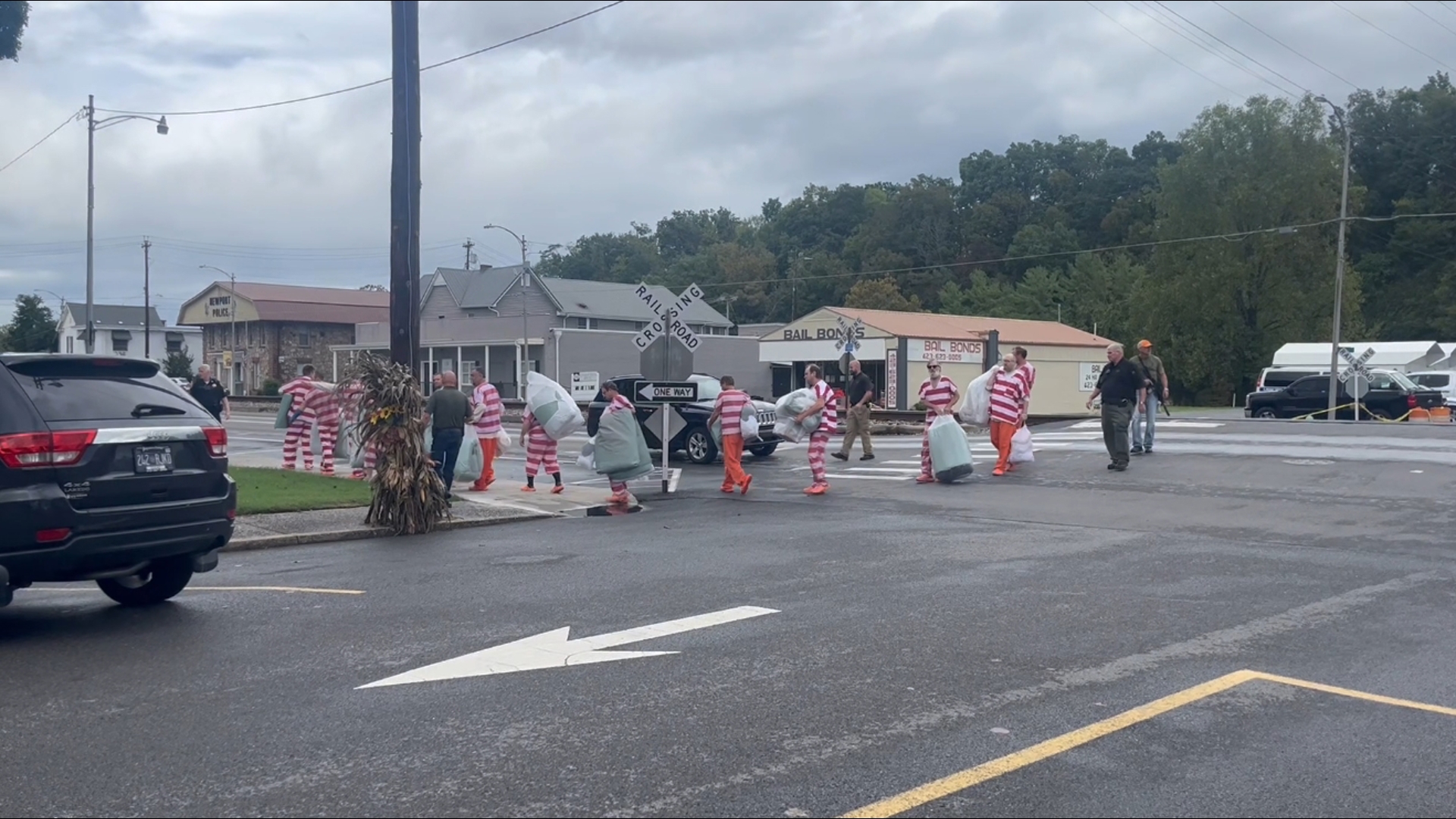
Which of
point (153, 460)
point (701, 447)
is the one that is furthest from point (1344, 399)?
point (153, 460)

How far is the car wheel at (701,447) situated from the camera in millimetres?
23328

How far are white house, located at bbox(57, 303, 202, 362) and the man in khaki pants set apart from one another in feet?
190

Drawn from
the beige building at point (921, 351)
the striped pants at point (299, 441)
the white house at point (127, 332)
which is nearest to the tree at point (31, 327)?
the white house at point (127, 332)

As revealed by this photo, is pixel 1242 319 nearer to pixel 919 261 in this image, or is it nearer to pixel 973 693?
pixel 919 261

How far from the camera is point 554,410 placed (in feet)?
59.1

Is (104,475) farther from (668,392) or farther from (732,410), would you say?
(732,410)

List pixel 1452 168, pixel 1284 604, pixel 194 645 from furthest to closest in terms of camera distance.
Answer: pixel 1452 168 → pixel 1284 604 → pixel 194 645

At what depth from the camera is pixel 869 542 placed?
11.9 m

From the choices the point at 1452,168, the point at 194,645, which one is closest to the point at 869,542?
the point at 194,645

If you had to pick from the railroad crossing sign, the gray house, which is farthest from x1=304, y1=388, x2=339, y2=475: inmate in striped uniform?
the gray house

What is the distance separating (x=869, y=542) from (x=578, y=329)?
4743 centimetres

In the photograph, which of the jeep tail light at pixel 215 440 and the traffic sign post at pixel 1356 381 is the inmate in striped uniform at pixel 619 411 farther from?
the traffic sign post at pixel 1356 381

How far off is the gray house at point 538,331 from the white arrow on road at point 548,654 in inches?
1787

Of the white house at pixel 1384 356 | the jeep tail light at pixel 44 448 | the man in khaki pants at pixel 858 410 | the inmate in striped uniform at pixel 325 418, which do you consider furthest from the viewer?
the white house at pixel 1384 356
